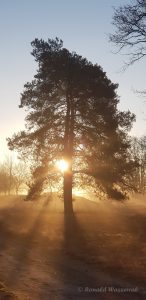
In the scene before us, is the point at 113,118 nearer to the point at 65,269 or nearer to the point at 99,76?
the point at 99,76

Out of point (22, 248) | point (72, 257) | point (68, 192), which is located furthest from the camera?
point (68, 192)

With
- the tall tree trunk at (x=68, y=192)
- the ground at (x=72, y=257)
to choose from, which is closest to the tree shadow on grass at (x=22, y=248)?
the ground at (x=72, y=257)

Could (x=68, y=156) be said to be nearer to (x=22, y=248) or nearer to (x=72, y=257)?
(x=22, y=248)

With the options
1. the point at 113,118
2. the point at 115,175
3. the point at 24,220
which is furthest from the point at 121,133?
the point at 24,220

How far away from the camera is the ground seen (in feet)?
40.3

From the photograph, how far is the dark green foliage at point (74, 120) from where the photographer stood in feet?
93.4

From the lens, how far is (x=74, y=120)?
97.9 feet

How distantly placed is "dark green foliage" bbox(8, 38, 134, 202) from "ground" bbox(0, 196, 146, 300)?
10.4ft

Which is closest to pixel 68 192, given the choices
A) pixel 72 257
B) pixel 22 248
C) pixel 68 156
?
pixel 68 156

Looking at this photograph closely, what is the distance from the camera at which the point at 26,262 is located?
16531 mm

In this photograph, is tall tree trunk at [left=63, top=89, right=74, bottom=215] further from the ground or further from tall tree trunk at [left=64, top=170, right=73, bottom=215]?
the ground

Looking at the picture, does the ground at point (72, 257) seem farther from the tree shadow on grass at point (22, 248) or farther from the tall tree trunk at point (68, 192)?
the tall tree trunk at point (68, 192)

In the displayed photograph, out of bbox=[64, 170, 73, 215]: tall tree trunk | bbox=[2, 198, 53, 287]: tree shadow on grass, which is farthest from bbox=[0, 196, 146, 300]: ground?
bbox=[64, 170, 73, 215]: tall tree trunk

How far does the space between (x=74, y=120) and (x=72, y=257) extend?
13666 mm
